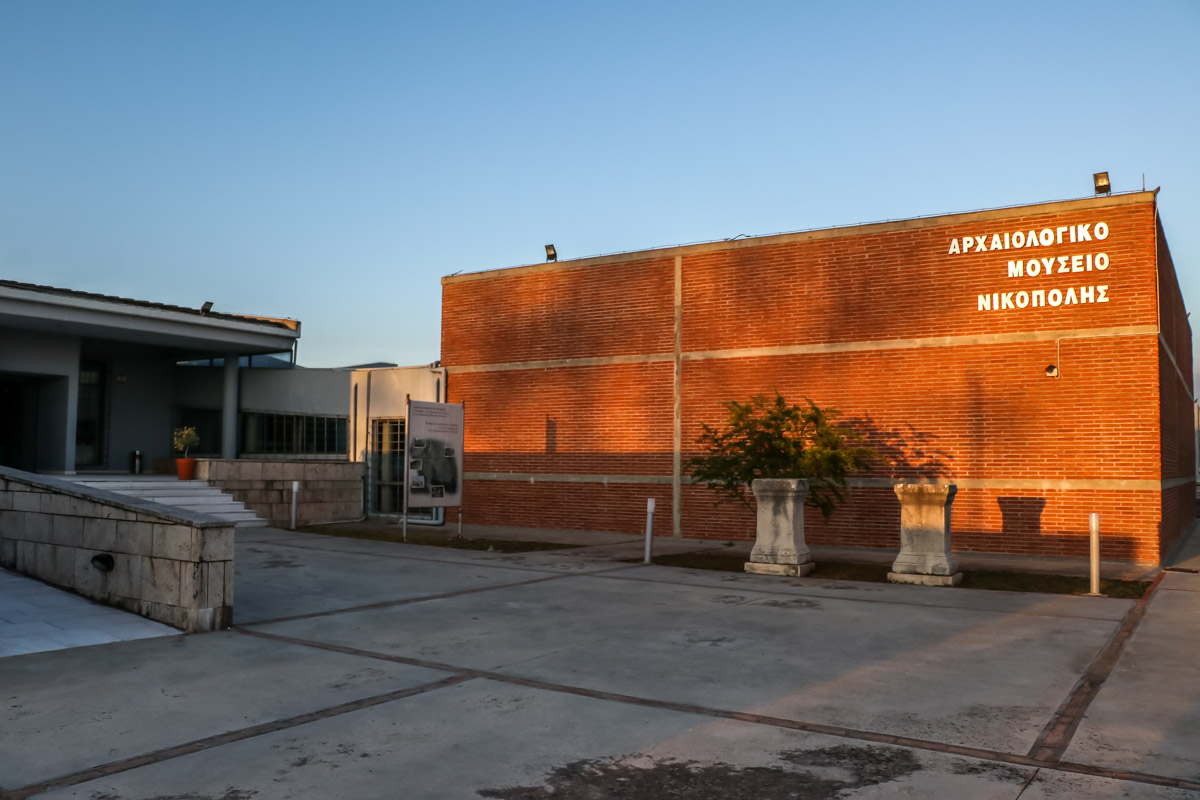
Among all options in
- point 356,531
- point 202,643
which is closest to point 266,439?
point 356,531

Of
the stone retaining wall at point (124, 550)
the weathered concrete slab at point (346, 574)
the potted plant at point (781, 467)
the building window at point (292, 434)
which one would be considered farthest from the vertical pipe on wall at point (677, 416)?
the stone retaining wall at point (124, 550)

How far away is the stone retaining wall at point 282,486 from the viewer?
2447 centimetres

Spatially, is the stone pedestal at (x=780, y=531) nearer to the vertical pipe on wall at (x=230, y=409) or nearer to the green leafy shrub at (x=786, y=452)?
the green leafy shrub at (x=786, y=452)

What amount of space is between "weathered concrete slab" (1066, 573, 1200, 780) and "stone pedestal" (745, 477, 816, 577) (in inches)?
232

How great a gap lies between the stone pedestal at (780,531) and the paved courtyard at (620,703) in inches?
124

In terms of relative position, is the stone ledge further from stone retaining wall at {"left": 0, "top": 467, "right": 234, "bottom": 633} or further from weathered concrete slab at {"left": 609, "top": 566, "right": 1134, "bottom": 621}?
weathered concrete slab at {"left": 609, "top": 566, "right": 1134, "bottom": 621}

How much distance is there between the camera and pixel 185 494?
23.1 m

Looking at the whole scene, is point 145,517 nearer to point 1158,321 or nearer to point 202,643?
point 202,643

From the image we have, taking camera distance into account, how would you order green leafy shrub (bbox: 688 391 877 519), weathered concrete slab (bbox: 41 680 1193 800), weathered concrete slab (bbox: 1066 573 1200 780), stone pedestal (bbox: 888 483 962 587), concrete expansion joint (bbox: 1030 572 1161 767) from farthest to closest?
green leafy shrub (bbox: 688 391 877 519) < stone pedestal (bbox: 888 483 962 587) < concrete expansion joint (bbox: 1030 572 1161 767) < weathered concrete slab (bbox: 1066 573 1200 780) < weathered concrete slab (bbox: 41 680 1193 800)

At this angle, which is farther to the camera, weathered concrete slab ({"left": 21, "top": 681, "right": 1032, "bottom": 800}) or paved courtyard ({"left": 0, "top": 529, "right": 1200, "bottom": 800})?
paved courtyard ({"left": 0, "top": 529, "right": 1200, "bottom": 800})

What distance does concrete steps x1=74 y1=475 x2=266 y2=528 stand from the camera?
73.0 feet

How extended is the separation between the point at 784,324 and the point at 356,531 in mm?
11507

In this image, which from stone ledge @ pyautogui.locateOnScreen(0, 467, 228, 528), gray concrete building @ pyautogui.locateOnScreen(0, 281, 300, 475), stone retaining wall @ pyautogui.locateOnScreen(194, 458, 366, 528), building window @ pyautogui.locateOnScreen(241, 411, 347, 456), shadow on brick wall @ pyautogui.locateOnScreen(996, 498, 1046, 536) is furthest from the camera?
building window @ pyautogui.locateOnScreen(241, 411, 347, 456)

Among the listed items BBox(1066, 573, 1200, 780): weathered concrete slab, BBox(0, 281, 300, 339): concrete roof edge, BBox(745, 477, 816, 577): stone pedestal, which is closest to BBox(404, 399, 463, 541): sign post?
BBox(745, 477, 816, 577): stone pedestal
